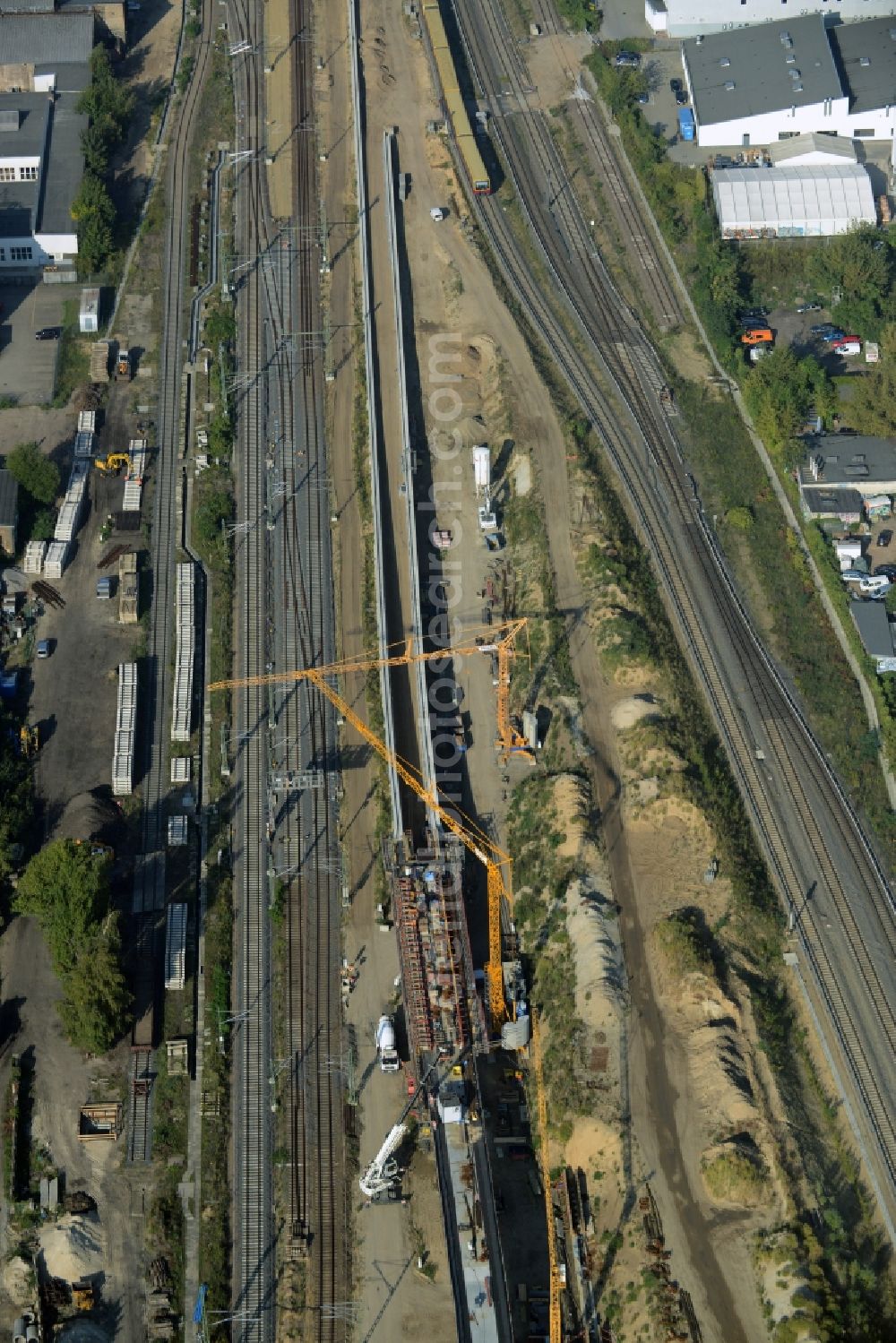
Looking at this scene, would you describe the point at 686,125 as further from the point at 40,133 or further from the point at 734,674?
the point at 734,674

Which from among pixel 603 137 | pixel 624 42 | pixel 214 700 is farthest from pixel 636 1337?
pixel 624 42

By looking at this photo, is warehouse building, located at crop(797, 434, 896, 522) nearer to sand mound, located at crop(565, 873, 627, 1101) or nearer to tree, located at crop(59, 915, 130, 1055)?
sand mound, located at crop(565, 873, 627, 1101)

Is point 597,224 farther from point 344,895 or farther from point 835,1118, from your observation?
point 835,1118

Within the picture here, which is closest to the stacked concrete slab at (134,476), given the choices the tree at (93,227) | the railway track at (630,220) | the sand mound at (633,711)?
the tree at (93,227)

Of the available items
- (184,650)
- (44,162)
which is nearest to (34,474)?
(184,650)

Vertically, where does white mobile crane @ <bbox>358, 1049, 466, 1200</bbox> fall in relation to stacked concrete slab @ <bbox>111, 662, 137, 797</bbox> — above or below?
below

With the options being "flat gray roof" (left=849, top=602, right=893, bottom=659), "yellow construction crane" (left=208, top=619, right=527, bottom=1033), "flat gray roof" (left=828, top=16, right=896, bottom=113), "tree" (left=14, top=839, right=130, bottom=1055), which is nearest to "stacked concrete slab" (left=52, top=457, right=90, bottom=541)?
"yellow construction crane" (left=208, top=619, right=527, bottom=1033)

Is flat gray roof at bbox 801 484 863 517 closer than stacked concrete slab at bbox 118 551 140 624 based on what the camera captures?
No
